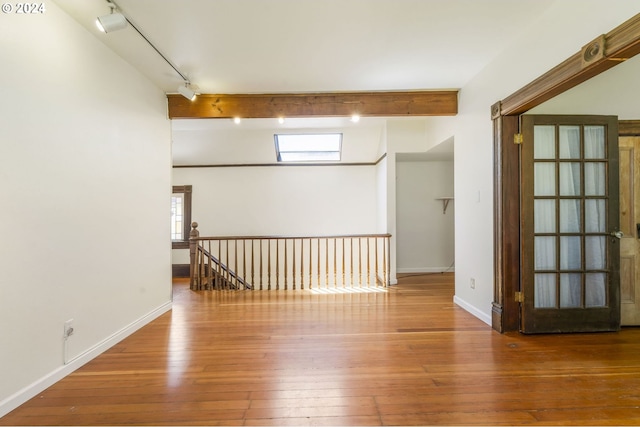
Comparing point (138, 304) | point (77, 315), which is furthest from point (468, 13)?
point (138, 304)

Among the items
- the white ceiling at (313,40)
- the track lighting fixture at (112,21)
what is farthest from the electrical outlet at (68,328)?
the white ceiling at (313,40)

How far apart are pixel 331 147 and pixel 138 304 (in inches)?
168

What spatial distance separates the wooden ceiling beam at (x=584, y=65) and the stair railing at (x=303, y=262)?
272cm

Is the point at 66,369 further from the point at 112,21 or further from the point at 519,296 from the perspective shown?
the point at 519,296

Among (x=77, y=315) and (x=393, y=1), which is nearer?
(x=393, y=1)

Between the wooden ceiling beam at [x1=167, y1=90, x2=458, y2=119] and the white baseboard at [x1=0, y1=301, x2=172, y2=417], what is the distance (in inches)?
93.9

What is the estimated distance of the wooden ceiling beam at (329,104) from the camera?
3.52 meters

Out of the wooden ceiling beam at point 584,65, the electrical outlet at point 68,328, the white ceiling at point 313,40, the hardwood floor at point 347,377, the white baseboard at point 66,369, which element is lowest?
the hardwood floor at point 347,377

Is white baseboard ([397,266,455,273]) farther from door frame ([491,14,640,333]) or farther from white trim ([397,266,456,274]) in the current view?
door frame ([491,14,640,333])

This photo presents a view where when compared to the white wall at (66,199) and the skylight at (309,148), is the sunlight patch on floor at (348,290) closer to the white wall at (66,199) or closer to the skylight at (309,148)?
the white wall at (66,199)

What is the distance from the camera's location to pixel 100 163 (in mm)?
2434

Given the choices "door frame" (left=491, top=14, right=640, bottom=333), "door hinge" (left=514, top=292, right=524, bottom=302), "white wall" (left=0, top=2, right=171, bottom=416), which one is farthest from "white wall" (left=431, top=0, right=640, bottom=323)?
"white wall" (left=0, top=2, right=171, bottom=416)

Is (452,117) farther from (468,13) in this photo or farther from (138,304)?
(138,304)

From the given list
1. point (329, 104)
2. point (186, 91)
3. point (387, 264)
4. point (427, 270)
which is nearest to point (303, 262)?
point (387, 264)
